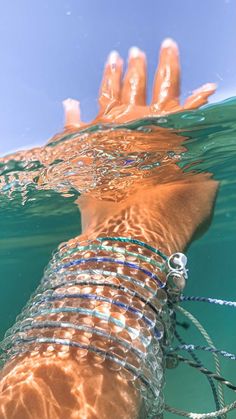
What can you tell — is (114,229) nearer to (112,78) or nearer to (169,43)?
(112,78)

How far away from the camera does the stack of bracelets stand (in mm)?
2291

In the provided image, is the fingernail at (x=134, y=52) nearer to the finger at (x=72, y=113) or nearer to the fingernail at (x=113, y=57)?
the fingernail at (x=113, y=57)

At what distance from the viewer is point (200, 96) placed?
585cm

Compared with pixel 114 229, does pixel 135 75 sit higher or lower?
higher

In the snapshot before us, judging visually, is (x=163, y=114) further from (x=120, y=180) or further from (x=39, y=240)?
(x=39, y=240)

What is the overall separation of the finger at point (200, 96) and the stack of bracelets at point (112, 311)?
313 centimetres

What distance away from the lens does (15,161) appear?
7895mm

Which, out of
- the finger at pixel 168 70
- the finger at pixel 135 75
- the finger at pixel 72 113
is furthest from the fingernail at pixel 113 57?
the finger at pixel 72 113

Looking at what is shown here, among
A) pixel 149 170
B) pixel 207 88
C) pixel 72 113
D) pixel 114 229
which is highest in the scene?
pixel 207 88

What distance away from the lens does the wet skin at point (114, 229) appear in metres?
2.03

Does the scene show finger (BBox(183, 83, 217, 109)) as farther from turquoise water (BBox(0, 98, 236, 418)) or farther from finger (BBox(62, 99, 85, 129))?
finger (BBox(62, 99, 85, 129))

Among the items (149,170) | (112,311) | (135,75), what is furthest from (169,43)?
(149,170)

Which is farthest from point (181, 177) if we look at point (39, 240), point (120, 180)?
point (39, 240)

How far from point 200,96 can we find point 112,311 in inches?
170
